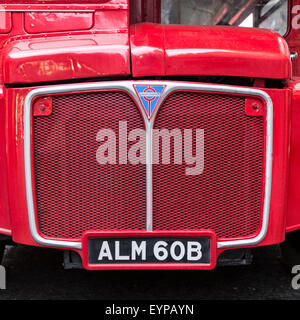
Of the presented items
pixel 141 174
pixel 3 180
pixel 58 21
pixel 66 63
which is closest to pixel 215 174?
pixel 141 174

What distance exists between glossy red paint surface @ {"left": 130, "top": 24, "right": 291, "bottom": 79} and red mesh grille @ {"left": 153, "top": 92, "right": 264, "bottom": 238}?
120mm

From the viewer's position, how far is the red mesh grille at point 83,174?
7.19 feet

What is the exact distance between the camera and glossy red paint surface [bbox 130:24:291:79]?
86.4 inches

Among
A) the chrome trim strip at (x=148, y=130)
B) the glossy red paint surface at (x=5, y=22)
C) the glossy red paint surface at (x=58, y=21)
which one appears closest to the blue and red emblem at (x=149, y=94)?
the chrome trim strip at (x=148, y=130)

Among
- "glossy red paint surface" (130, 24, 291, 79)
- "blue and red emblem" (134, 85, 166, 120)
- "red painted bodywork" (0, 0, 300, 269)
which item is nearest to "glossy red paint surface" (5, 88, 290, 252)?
"red painted bodywork" (0, 0, 300, 269)

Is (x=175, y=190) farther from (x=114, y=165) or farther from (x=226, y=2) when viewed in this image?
(x=226, y=2)

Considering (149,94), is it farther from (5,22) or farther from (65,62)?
(5,22)

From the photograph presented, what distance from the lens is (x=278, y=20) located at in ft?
10.3

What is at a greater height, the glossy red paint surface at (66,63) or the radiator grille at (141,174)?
the glossy red paint surface at (66,63)

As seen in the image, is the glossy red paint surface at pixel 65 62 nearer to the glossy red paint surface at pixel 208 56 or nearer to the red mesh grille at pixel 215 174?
the glossy red paint surface at pixel 208 56

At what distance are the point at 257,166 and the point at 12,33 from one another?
4.39 feet
